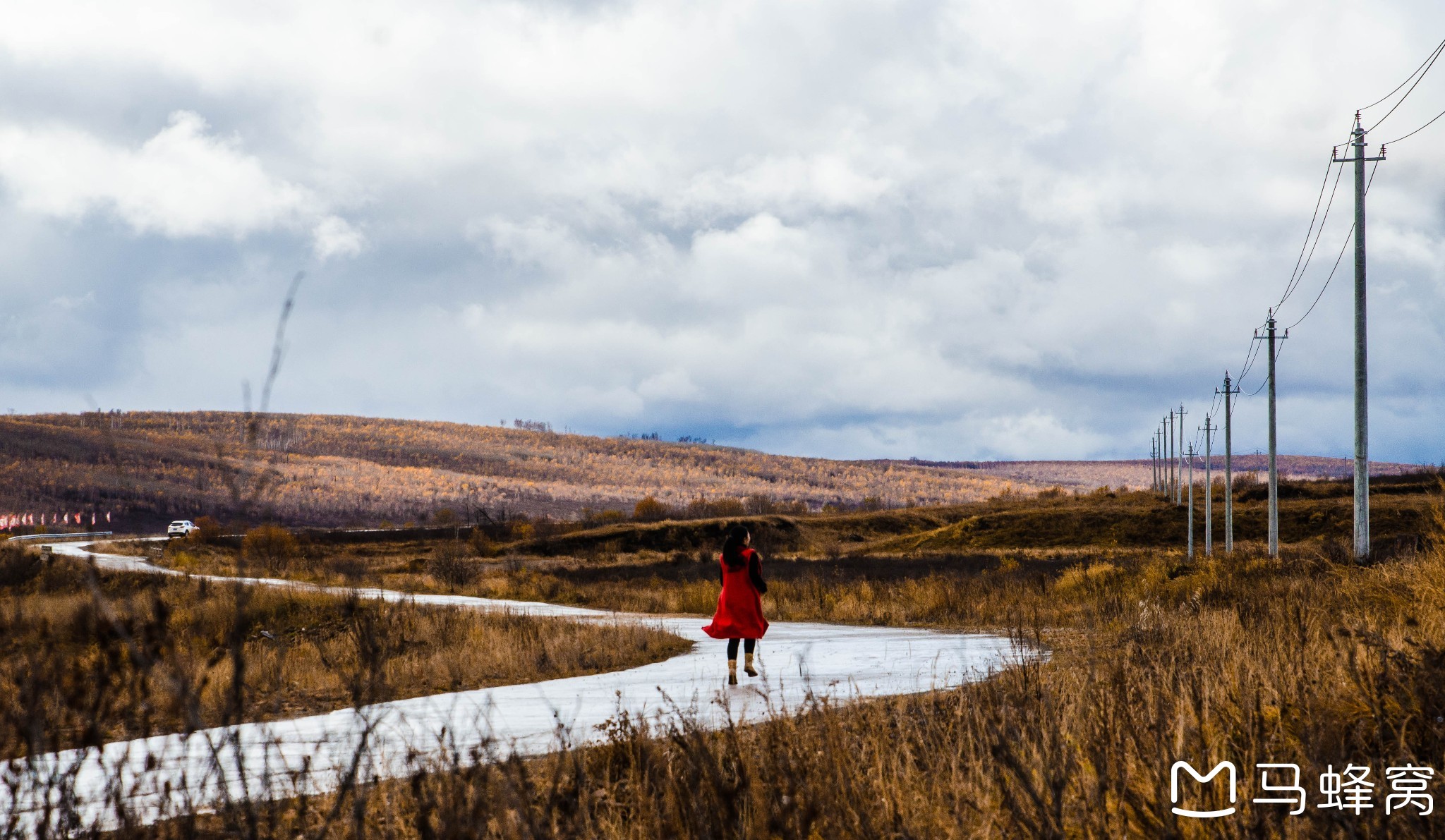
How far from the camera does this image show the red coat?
10.8 metres

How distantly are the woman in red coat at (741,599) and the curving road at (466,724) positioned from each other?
1.52 feet

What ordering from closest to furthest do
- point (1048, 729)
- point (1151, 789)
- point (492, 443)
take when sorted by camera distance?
point (1151, 789) → point (1048, 729) → point (492, 443)

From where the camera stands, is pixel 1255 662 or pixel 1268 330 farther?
pixel 1268 330

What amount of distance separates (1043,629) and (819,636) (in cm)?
341

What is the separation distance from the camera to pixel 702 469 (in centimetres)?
18175

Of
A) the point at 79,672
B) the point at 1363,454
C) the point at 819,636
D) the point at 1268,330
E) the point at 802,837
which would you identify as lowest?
the point at 819,636

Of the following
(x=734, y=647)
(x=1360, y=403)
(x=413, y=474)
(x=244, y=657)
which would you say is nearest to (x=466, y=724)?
(x=244, y=657)

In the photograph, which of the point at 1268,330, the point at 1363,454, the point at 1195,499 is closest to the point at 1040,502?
the point at 1195,499

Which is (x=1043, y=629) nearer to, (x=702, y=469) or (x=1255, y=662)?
(x=1255, y=662)

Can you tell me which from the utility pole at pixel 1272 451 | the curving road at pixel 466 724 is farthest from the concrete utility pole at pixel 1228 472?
the curving road at pixel 466 724

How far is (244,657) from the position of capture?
8148 mm

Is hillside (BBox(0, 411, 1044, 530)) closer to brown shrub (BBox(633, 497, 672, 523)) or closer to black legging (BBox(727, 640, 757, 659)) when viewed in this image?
brown shrub (BBox(633, 497, 672, 523))

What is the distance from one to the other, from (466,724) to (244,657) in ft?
5.79

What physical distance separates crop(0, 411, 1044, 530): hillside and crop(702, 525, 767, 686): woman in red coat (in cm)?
6548
